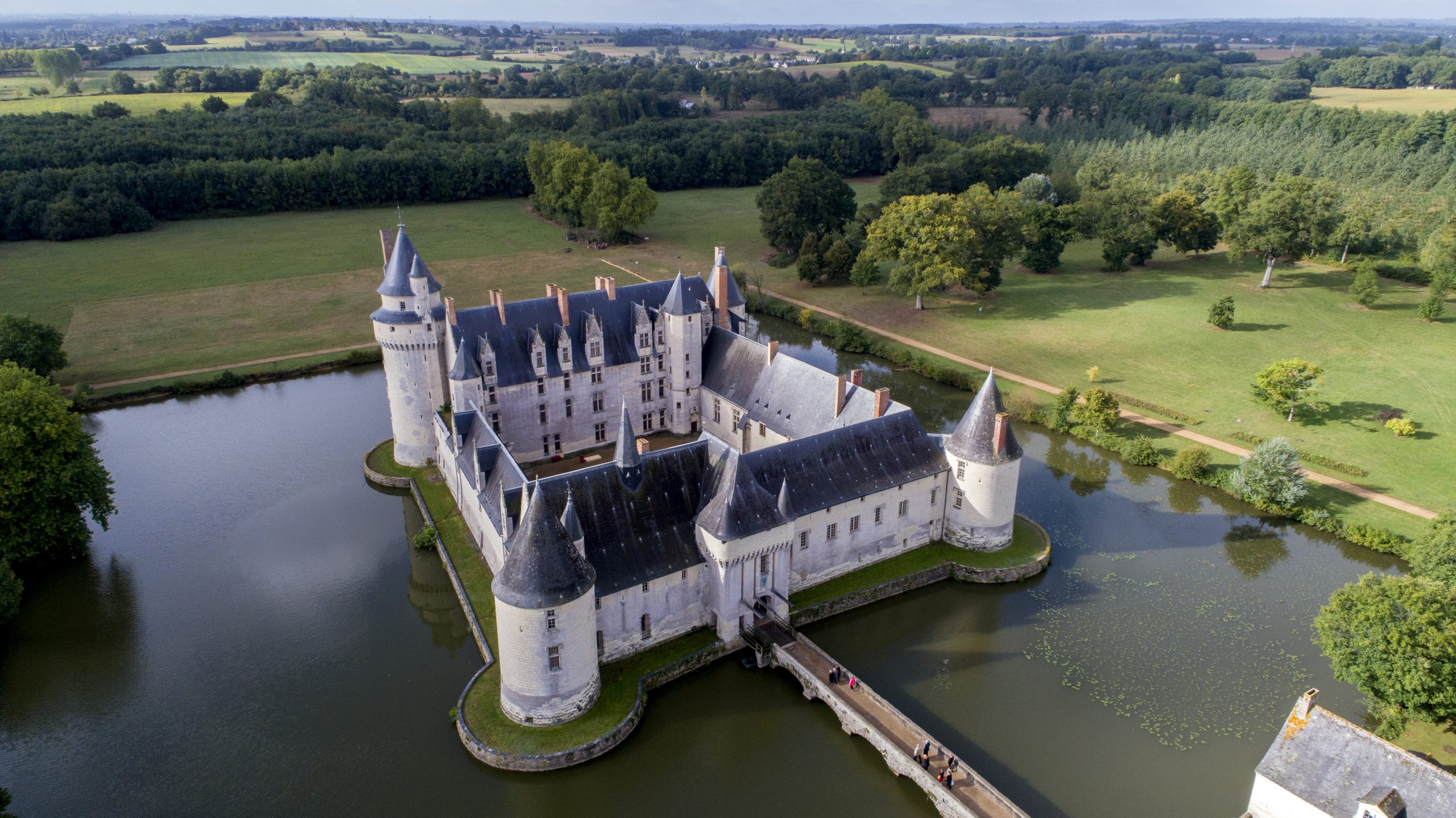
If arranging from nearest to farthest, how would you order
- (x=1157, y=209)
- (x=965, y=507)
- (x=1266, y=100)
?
(x=965, y=507) → (x=1157, y=209) → (x=1266, y=100)

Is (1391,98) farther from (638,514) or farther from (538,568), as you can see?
(538,568)

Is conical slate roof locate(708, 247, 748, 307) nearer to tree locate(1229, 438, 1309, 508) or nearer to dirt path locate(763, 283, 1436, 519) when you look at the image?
dirt path locate(763, 283, 1436, 519)

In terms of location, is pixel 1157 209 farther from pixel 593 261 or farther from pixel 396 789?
pixel 396 789

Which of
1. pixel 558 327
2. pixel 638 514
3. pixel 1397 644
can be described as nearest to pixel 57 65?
pixel 558 327

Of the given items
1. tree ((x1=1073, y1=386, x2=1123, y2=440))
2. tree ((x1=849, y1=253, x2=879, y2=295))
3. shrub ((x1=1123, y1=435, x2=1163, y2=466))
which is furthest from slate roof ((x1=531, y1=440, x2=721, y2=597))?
tree ((x1=849, y1=253, x2=879, y2=295))

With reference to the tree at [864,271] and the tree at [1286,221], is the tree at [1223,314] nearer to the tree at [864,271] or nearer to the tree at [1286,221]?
the tree at [1286,221]

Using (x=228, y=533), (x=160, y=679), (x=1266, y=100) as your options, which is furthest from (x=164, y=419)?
(x=1266, y=100)
